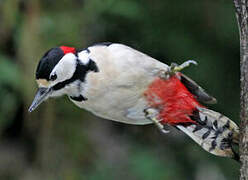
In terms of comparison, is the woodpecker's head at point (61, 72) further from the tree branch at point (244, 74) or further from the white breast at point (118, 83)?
the tree branch at point (244, 74)

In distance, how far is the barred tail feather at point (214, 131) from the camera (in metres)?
2.34

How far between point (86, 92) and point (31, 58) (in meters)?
1.18

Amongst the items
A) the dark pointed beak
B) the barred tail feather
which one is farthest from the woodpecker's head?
the barred tail feather

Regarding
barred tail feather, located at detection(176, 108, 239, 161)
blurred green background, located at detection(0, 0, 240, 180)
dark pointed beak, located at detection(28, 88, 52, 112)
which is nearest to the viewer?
dark pointed beak, located at detection(28, 88, 52, 112)

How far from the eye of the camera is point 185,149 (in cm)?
390

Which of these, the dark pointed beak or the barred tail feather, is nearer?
the dark pointed beak

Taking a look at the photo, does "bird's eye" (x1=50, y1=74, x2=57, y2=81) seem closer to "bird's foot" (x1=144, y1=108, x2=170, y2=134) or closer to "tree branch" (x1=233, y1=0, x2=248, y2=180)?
"bird's foot" (x1=144, y1=108, x2=170, y2=134)

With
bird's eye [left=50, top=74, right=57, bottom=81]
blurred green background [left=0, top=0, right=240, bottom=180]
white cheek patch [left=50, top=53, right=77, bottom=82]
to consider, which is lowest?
blurred green background [left=0, top=0, right=240, bottom=180]

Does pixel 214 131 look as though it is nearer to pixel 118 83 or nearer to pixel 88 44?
pixel 118 83

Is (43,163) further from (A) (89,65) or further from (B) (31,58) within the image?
(A) (89,65)

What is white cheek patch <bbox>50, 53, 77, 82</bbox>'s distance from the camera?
85.0 inches

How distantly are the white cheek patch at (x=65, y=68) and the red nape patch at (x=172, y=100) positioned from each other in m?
0.35

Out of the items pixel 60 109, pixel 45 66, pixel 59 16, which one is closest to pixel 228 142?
pixel 45 66

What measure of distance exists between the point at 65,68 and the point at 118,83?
0.24 meters
